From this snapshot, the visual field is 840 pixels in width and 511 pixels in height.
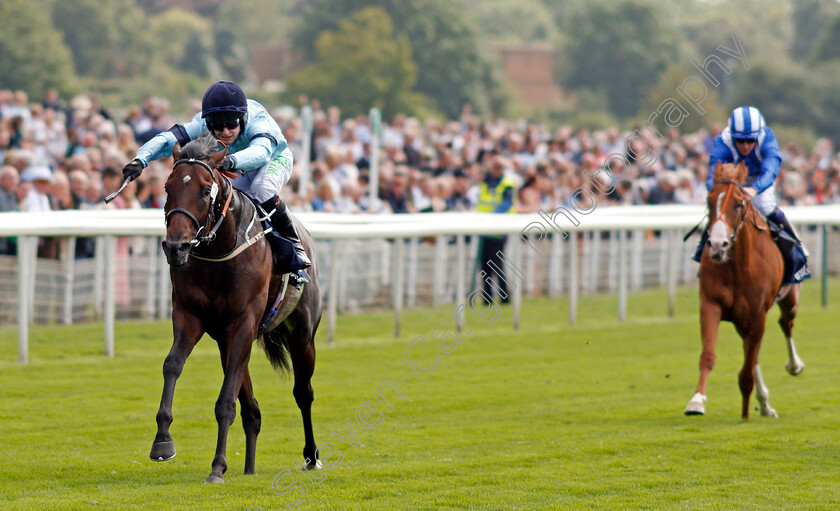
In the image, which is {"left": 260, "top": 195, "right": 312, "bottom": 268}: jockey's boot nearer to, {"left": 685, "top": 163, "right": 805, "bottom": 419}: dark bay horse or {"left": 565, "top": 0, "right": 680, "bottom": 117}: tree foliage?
{"left": 685, "top": 163, "right": 805, "bottom": 419}: dark bay horse

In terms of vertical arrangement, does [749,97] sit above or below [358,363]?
above

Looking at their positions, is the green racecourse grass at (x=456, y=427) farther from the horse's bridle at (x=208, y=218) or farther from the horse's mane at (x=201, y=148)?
the horse's mane at (x=201, y=148)

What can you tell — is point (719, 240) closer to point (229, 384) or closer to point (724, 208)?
point (724, 208)

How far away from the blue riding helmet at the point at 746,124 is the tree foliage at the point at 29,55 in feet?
97.7

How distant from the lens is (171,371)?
5523mm

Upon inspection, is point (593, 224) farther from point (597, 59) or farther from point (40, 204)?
point (597, 59)

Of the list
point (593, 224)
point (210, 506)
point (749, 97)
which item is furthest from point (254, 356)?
point (749, 97)

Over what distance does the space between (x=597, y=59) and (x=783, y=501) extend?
194 ft

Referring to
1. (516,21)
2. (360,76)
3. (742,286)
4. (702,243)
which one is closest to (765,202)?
(702,243)

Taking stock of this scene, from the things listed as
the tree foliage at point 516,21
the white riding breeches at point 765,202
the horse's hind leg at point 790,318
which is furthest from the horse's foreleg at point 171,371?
the tree foliage at point 516,21

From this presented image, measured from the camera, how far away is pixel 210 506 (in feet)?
17.6

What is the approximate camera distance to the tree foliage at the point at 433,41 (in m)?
53.2

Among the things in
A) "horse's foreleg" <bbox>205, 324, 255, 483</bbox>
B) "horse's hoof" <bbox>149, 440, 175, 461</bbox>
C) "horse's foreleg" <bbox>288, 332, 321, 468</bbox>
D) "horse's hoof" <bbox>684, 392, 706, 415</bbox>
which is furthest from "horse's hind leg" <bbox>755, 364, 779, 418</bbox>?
"horse's hoof" <bbox>149, 440, 175, 461</bbox>

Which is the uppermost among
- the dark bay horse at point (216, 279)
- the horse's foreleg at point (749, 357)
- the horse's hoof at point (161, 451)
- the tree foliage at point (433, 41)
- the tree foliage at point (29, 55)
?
the tree foliage at point (433, 41)
